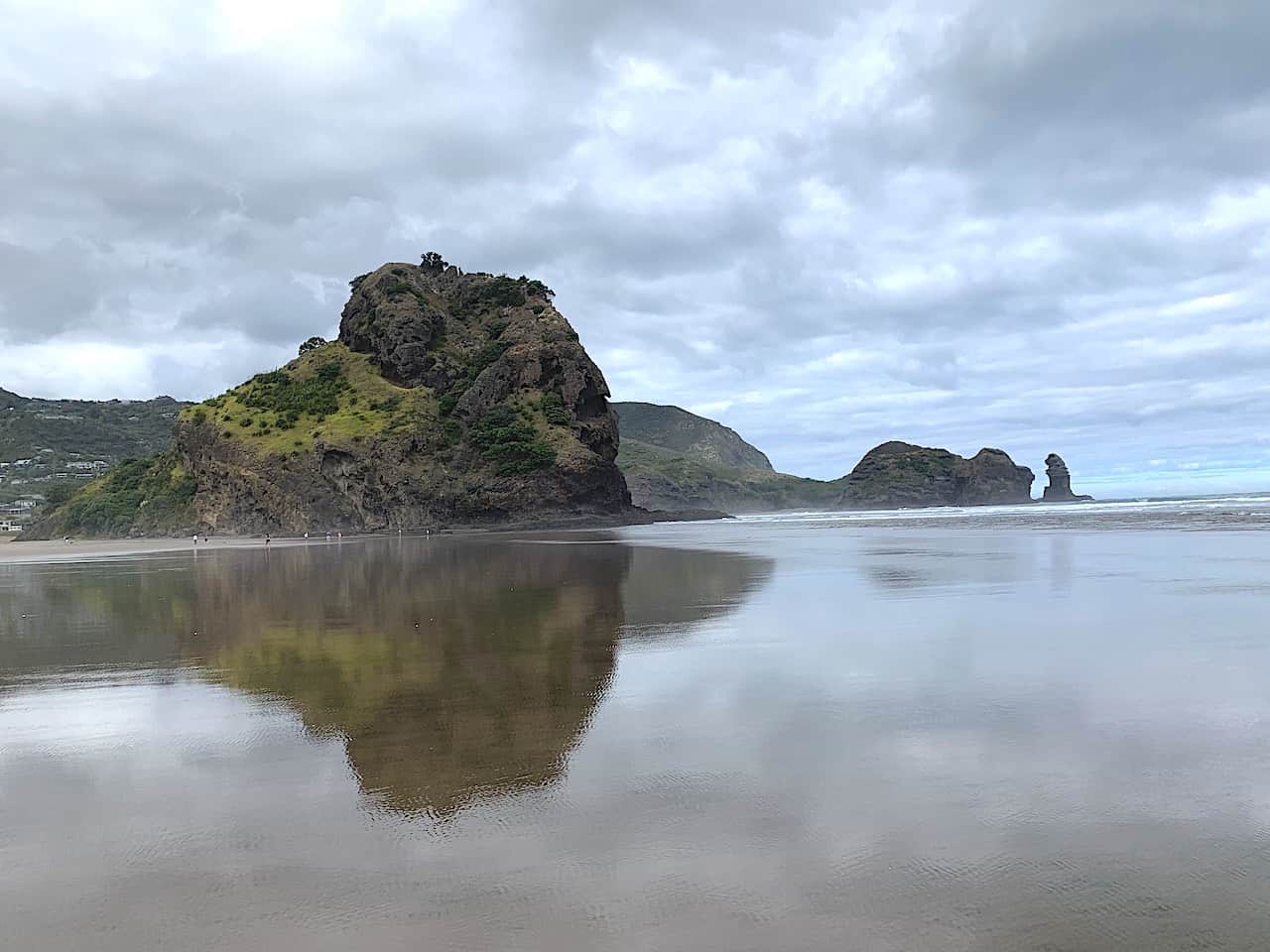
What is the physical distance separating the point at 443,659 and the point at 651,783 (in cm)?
611

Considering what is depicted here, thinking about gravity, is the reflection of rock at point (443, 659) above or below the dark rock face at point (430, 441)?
below

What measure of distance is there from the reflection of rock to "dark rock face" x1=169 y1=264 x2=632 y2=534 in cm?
6489

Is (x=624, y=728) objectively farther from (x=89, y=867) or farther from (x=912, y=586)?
(x=912, y=586)

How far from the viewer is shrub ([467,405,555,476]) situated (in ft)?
306

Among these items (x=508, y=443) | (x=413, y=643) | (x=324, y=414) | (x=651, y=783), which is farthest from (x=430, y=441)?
(x=651, y=783)

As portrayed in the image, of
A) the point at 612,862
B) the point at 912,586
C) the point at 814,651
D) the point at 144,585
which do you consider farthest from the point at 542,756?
the point at 144,585

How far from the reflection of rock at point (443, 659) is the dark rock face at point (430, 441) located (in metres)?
64.9

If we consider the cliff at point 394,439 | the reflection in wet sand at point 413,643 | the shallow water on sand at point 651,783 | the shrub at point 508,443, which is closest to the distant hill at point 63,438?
the cliff at point 394,439

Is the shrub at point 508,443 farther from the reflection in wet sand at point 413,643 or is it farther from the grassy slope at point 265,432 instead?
the reflection in wet sand at point 413,643

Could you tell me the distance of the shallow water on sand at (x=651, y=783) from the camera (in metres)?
4.48

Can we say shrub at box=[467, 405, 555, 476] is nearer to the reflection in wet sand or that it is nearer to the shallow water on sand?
the reflection in wet sand

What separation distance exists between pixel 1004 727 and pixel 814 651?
430 centimetres

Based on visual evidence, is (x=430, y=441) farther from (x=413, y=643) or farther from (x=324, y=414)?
(x=413, y=643)

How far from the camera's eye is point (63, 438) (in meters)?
172
